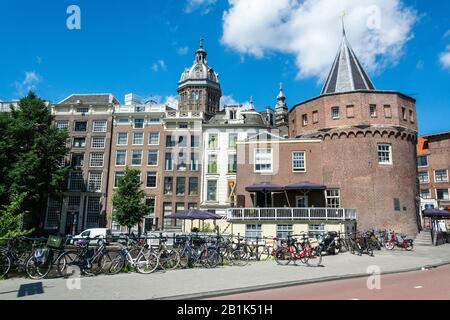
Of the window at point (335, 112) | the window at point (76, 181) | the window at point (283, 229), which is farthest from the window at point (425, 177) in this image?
the window at point (76, 181)

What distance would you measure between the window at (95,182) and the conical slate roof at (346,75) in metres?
31.2

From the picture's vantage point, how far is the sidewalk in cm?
803

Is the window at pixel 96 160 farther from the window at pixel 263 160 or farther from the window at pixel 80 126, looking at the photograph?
the window at pixel 263 160

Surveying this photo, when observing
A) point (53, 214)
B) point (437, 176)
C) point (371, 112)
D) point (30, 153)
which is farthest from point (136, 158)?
point (437, 176)

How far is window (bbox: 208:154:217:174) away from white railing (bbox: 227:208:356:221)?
16.1 metres

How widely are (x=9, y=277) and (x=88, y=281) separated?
103 inches

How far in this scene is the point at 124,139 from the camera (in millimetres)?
46531

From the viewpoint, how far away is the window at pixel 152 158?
1779 inches

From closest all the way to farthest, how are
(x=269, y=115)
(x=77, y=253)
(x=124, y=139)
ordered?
1. (x=77, y=253)
2. (x=124, y=139)
3. (x=269, y=115)

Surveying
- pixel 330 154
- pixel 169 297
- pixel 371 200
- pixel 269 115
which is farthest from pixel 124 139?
pixel 169 297

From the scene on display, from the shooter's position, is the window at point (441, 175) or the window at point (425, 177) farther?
the window at point (425, 177)

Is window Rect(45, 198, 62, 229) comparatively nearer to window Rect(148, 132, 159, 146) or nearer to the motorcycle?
window Rect(148, 132, 159, 146)

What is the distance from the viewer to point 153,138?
46.2 meters
